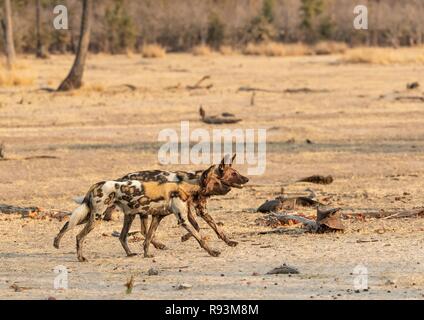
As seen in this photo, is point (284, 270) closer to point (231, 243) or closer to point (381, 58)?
point (231, 243)

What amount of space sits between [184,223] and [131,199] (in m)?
0.53

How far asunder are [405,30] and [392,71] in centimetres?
2084

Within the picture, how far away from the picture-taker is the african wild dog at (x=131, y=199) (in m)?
11.5

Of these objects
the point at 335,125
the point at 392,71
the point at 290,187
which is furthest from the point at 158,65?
the point at 290,187

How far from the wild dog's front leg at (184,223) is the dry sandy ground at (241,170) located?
0.16 metres

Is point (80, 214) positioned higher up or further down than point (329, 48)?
higher up

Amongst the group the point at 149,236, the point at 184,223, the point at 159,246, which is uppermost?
the point at 184,223

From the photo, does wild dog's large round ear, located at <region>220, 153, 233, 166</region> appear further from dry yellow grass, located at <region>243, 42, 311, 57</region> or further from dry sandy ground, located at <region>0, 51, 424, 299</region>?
dry yellow grass, located at <region>243, 42, 311, 57</region>

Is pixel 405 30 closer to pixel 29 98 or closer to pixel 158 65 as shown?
pixel 158 65
